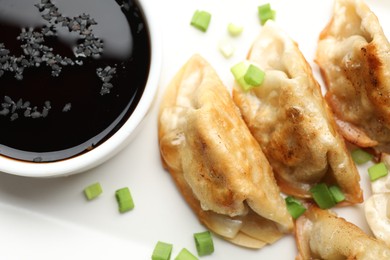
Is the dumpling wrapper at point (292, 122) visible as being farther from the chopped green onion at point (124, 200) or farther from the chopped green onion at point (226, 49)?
the chopped green onion at point (124, 200)

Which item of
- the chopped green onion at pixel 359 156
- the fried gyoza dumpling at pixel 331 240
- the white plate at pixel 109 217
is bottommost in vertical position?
the fried gyoza dumpling at pixel 331 240

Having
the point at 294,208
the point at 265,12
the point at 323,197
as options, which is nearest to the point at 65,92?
the point at 265,12

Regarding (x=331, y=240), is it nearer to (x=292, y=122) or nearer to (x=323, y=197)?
(x=323, y=197)

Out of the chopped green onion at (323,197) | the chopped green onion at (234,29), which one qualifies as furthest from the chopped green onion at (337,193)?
the chopped green onion at (234,29)

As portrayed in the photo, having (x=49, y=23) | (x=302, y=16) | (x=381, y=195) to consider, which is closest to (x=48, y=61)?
(x=49, y=23)

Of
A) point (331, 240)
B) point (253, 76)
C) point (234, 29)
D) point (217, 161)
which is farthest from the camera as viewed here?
point (234, 29)

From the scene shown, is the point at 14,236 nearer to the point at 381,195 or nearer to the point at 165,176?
the point at 165,176
